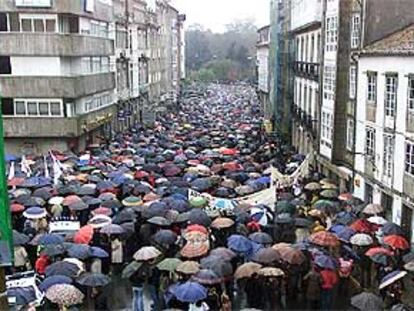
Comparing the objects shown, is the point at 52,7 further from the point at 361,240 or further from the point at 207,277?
the point at 207,277

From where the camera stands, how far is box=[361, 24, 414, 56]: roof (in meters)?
23.9

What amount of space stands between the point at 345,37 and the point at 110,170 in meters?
12.4

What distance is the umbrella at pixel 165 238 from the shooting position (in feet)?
67.2

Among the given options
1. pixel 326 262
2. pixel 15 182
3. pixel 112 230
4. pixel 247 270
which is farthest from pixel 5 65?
pixel 326 262

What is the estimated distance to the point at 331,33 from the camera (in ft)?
108

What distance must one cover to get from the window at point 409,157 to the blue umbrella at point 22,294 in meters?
13.1

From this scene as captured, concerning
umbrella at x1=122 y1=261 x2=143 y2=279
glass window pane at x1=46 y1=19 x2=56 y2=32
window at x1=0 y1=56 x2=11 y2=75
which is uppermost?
glass window pane at x1=46 y1=19 x2=56 y2=32

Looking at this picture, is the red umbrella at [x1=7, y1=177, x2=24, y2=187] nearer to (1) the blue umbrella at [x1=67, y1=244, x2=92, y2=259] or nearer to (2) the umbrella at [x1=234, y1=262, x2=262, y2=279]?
(1) the blue umbrella at [x1=67, y1=244, x2=92, y2=259]

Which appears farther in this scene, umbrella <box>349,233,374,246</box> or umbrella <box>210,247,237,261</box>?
umbrella <box>349,233,374,246</box>

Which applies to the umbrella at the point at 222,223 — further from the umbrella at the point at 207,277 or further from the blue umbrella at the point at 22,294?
the blue umbrella at the point at 22,294

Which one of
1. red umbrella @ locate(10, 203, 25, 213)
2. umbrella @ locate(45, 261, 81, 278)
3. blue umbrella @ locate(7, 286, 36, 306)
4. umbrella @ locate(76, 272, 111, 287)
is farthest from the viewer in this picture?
red umbrella @ locate(10, 203, 25, 213)

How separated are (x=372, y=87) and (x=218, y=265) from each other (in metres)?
12.9

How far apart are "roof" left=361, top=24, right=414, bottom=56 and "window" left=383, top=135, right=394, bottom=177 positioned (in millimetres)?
3081

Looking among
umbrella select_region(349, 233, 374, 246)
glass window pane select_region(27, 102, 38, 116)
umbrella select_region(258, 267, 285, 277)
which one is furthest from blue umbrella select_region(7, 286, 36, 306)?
glass window pane select_region(27, 102, 38, 116)
